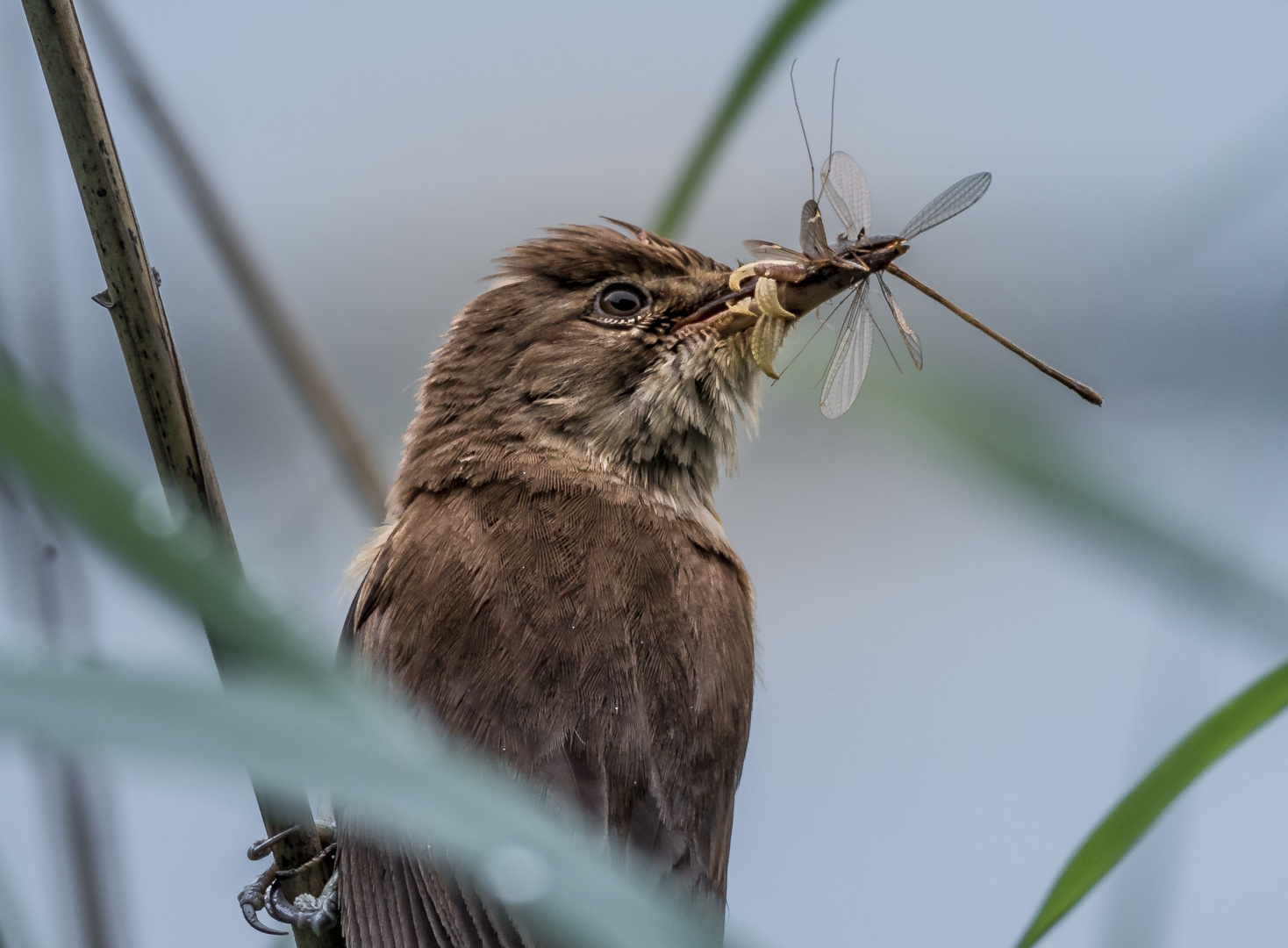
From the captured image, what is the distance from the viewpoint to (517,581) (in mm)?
2369

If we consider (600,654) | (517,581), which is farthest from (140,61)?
(600,654)

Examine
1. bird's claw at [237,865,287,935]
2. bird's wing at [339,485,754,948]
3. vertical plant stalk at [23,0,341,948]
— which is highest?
vertical plant stalk at [23,0,341,948]

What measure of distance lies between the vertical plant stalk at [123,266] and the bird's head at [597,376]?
1.14 m

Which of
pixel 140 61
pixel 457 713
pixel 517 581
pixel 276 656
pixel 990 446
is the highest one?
pixel 990 446

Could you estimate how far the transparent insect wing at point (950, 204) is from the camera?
7.62 ft

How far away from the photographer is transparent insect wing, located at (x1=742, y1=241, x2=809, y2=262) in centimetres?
277

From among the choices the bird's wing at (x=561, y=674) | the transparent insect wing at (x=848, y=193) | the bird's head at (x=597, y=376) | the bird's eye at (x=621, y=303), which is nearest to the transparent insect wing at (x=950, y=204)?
the transparent insect wing at (x=848, y=193)

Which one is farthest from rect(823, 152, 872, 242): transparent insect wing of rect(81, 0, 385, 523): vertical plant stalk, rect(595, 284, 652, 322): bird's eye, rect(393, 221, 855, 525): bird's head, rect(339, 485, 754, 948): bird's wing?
rect(81, 0, 385, 523): vertical plant stalk

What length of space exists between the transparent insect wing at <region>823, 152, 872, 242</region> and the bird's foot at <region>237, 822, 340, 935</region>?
1.69 m

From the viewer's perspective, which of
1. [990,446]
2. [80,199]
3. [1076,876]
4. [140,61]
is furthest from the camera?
[140,61]

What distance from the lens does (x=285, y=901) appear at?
2203mm

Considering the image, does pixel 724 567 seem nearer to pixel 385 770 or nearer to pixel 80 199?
pixel 80 199

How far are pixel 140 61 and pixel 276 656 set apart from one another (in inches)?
62.4

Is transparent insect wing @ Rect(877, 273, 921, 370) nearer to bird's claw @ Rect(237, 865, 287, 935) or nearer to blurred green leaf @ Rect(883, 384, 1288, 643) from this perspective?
blurred green leaf @ Rect(883, 384, 1288, 643)
